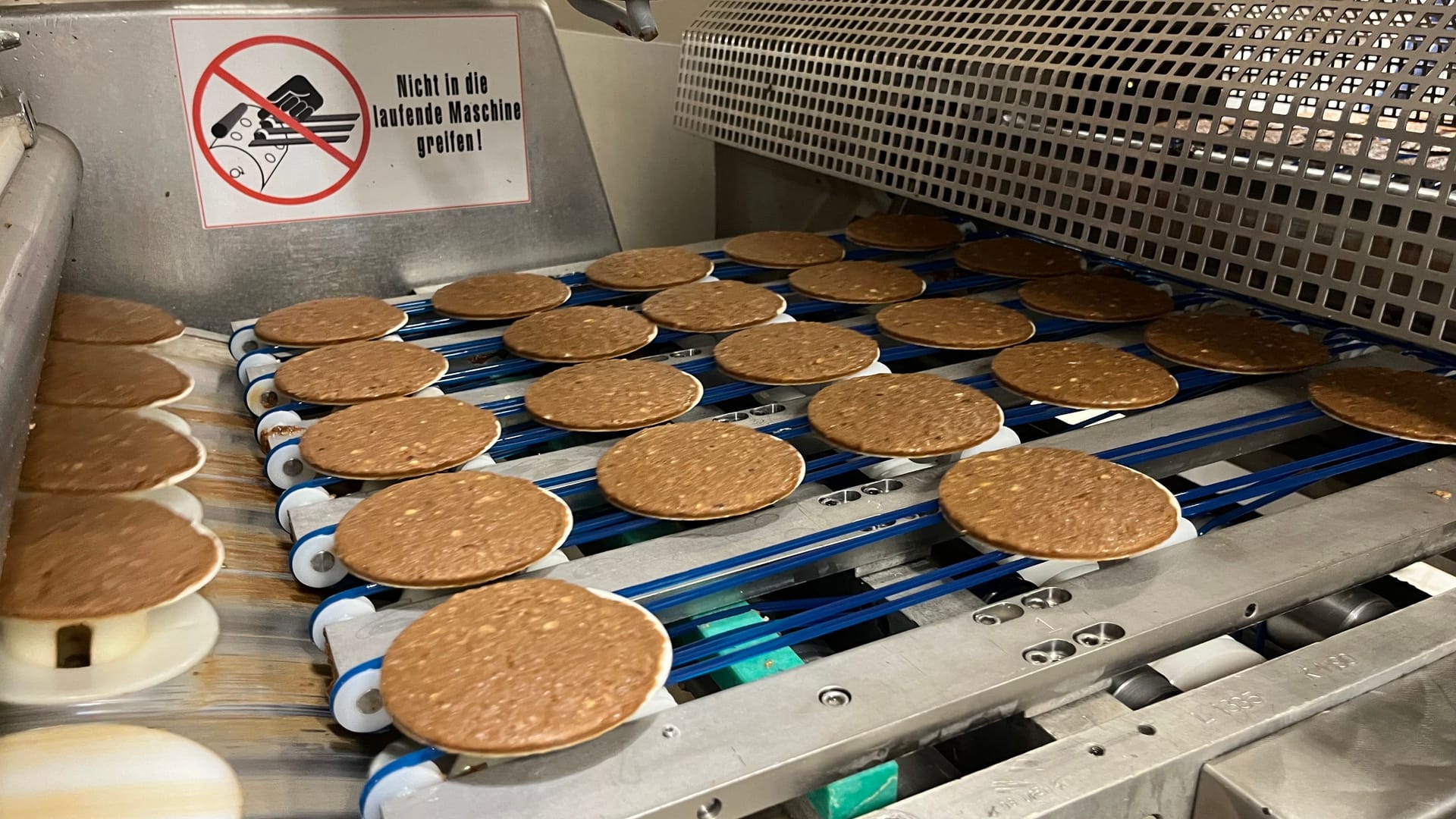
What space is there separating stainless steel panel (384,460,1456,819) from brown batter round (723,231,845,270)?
1.08 m

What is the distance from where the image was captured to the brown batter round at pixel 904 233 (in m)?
2.04

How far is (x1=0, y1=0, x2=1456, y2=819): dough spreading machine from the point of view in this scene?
0.81m

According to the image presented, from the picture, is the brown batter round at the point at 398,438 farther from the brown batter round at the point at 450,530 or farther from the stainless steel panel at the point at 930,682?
the stainless steel panel at the point at 930,682

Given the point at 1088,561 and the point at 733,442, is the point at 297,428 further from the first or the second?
the point at 1088,561

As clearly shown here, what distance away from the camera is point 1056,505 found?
3.51 feet

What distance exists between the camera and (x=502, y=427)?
1.43 meters

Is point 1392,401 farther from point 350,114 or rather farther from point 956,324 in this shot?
point 350,114

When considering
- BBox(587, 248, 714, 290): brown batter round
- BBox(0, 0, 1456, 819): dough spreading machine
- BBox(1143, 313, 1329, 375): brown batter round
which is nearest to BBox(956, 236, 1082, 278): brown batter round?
BBox(0, 0, 1456, 819): dough spreading machine

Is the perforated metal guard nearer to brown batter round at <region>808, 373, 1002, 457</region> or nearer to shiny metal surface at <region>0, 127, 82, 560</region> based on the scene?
brown batter round at <region>808, 373, 1002, 457</region>

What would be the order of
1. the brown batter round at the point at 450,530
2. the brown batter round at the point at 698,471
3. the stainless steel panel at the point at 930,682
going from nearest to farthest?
1. the stainless steel panel at the point at 930,682
2. the brown batter round at the point at 450,530
3. the brown batter round at the point at 698,471

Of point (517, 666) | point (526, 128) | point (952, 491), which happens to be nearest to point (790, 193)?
point (526, 128)

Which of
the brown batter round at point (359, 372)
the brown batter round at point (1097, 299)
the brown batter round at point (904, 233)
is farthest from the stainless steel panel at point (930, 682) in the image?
the brown batter round at point (904, 233)

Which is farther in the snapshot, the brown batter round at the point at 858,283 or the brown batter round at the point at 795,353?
the brown batter round at the point at 858,283

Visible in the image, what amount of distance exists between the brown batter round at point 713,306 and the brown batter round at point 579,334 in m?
0.04
